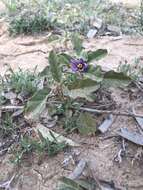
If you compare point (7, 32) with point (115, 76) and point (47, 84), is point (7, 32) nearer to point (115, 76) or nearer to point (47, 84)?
point (47, 84)

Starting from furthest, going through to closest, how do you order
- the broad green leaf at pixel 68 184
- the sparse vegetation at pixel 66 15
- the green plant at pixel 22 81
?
the sparse vegetation at pixel 66 15 < the green plant at pixel 22 81 < the broad green leaf at pixel 68 184

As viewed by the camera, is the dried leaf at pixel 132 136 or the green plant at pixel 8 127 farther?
the green plant at pixel 8 127

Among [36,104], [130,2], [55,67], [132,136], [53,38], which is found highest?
[55,67]

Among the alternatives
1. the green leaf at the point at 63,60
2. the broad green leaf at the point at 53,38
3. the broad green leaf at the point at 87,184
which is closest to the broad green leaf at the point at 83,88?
the green leaf at the point at 63,60

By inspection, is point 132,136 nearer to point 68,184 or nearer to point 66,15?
point 68,184

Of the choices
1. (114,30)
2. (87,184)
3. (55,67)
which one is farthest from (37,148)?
(114,30)

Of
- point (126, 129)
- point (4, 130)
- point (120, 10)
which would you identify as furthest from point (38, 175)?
point (120, 10)

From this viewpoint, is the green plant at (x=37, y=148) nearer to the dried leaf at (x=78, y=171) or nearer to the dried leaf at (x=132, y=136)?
the dried leaf at (x=78, y=171)
